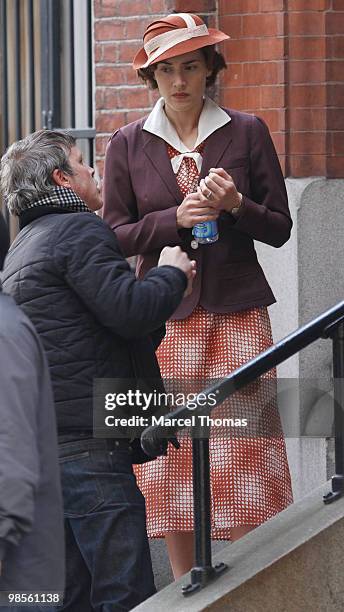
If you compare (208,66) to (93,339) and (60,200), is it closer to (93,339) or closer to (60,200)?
(60,200)

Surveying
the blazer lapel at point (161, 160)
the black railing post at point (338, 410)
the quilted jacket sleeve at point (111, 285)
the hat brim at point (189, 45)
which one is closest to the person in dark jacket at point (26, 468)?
the quilted jacket sleeve at point (111, 285)

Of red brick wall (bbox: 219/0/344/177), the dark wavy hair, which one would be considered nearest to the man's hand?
Result: the dark wavy hair

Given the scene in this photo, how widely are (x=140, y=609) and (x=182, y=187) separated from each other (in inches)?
64.3

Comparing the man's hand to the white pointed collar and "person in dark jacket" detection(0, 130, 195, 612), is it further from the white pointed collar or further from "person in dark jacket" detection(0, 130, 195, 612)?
the white pointed collar

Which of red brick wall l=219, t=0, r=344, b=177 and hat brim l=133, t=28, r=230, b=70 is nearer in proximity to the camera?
hat brim l=133, t=28, r=230, b=70

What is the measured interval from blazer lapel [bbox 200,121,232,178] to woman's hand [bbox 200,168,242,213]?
28 cm

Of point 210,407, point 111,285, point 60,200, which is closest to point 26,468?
point 111,285

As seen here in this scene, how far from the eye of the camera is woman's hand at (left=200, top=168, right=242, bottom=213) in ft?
17.0

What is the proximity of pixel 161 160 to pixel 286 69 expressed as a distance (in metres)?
1.64

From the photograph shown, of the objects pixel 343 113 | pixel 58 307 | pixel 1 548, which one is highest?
pixel 343 113

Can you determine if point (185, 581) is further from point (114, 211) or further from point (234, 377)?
point (114, 211)

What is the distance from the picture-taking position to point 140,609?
4.63 m

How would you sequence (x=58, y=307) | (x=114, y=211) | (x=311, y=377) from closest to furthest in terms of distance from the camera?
(x=58, y=307) → (x=114, y=211) → (x=311, y=377)

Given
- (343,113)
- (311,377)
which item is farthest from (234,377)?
(343,113)
